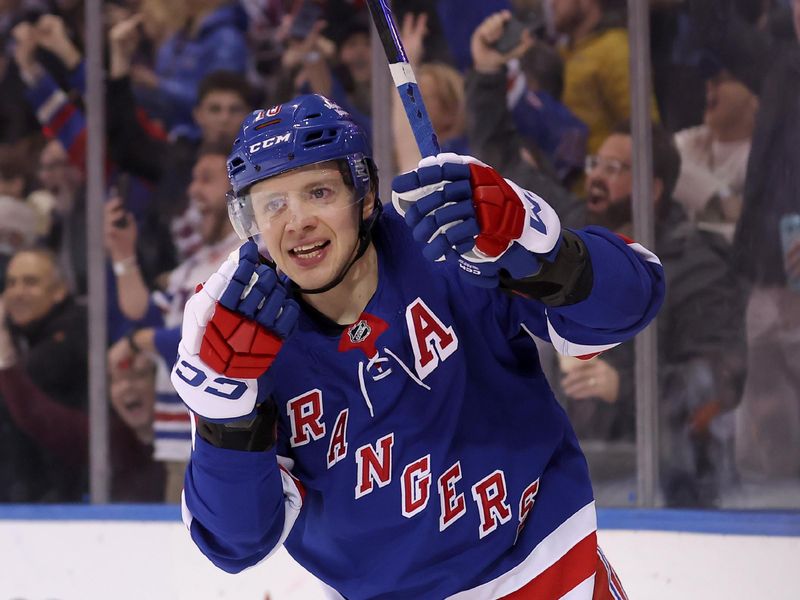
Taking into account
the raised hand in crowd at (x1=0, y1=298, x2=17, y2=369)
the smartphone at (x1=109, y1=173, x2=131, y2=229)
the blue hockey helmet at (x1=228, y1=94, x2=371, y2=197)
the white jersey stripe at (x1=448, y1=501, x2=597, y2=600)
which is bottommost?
the raised hand in crowd at (x1=0, y1=298, x2=17, y2=369)

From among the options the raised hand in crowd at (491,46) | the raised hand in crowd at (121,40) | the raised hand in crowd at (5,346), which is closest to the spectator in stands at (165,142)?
the raised hand in crowd at (121,40)

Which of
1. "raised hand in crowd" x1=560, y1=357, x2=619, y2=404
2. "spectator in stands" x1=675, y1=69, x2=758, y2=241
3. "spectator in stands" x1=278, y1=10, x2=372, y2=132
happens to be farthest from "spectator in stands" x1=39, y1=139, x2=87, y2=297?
"spectator in stands" x1=675, y1=69, x2=758, y2=241

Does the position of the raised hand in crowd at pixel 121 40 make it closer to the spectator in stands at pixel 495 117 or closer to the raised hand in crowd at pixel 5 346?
the raised hand in crowd at pixel 5 346

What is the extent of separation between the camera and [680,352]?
133 inches

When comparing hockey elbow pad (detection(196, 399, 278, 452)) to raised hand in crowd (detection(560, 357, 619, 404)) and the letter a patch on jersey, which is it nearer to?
the letter a patch on jersey

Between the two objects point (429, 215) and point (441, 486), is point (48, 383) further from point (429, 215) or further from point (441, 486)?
point (429, 215)

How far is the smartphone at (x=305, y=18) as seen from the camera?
4188mm

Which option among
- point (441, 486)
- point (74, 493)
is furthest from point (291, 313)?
point (74, 493)

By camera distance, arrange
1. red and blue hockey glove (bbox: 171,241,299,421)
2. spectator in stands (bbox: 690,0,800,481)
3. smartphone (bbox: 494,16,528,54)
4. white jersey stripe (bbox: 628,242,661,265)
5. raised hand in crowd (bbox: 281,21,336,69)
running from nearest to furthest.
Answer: red and blue hockey glove (bbox: 171,241,299,421) → white jersey stripe (bbox: 628,242,661,265) → spectator in stands (bbox: 690,0,800,481) → smartphone (bbox: 494,16,528,54) → raised hand in crowd (bbox: 281,21,336,69)

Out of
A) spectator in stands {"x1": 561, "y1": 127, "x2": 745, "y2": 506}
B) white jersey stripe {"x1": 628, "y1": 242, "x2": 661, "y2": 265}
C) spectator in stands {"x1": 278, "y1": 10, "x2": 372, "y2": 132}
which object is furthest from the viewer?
spectator in stands {"x1": 278, "y1": 10, "x2": 372, "y2": 132}

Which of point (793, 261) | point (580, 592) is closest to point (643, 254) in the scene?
point (580, 592)

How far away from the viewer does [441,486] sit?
72.2 inches

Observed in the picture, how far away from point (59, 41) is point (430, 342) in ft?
10.2

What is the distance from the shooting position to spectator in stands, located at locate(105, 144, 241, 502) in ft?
13.8
